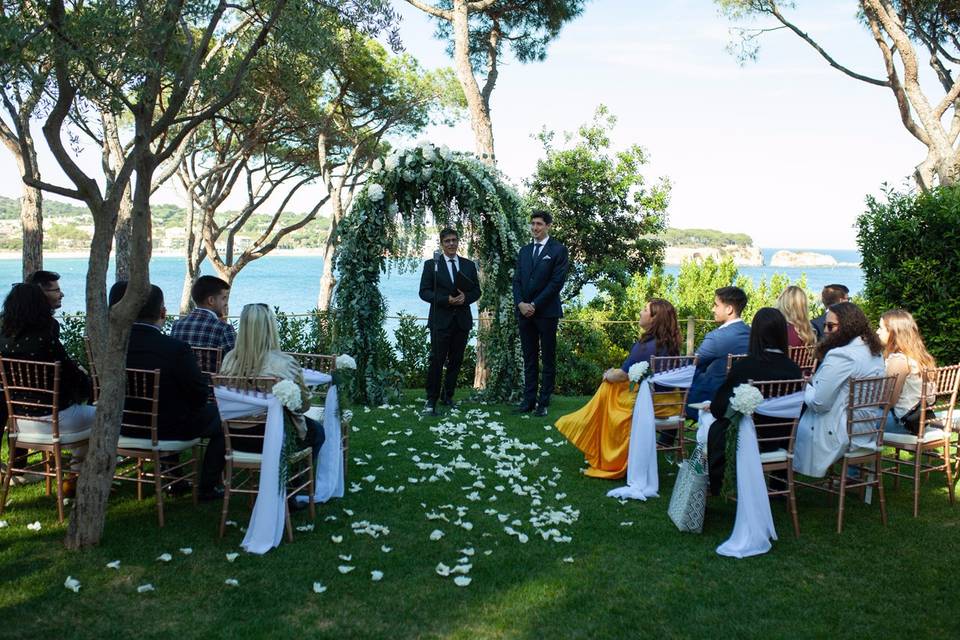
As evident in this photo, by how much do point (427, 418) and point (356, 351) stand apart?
1.28m

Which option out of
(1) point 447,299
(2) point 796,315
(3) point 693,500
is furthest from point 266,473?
(2) point 796,315

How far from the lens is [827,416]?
4832 millimetres

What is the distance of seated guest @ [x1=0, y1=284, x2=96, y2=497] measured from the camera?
4.84m

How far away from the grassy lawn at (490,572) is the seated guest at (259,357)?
2.37 feet

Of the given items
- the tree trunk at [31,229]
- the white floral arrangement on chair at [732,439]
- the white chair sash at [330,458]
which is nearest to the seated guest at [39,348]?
the white chair sash at [330,458]

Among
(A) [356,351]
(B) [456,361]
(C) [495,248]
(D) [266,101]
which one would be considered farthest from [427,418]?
(D) [266,101]

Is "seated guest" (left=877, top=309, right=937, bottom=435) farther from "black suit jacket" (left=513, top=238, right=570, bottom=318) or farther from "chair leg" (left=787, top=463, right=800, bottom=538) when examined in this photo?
"black suit jacket" (left=513, top=238, right=570, bottom=318)

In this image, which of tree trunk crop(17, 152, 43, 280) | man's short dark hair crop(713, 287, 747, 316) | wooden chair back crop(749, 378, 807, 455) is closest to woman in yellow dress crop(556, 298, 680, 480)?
man's short dark hair crop(713, 287, 747, 316)

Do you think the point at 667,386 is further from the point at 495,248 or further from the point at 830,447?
the point at 495,248

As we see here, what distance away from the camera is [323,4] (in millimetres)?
5328

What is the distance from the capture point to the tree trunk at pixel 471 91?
36.9ft

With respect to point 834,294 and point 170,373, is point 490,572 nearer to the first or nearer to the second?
point 170,373

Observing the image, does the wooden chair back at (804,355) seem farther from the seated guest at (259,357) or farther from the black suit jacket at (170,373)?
the black suit jacket at (170,373)

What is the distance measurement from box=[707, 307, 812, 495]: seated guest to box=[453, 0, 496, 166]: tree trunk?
273 inches
